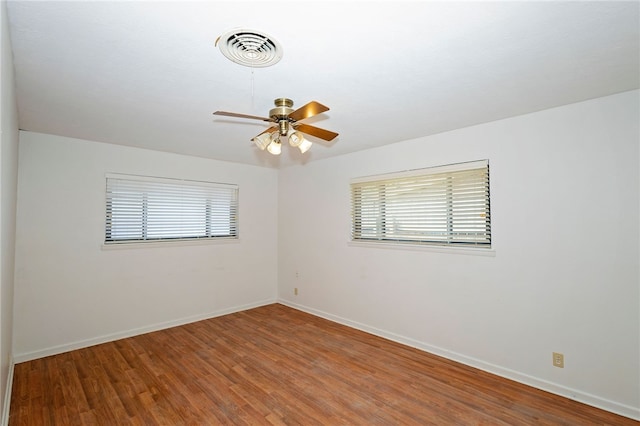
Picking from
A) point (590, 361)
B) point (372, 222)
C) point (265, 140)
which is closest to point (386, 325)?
point (372, 222)

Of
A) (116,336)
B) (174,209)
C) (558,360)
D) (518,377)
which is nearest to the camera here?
(558,360)

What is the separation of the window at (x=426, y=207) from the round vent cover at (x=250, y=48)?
7.69 feet

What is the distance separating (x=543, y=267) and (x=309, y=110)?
2489 mm

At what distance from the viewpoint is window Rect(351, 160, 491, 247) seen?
316 cm

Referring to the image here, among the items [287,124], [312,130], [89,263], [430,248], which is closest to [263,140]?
[287,124]

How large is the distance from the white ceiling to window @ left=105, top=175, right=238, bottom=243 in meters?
1.16

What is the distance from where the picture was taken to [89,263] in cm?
366

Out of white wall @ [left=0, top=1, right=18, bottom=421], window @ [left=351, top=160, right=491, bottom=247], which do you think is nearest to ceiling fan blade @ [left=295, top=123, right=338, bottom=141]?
white wall @ [left=0, top=1, right=18, bottom=421]

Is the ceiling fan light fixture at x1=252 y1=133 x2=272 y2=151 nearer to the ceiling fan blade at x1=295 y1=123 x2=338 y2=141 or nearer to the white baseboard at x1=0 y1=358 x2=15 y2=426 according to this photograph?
the ceiling fan blade at x1=295 y1=123 x2=338 y2=141

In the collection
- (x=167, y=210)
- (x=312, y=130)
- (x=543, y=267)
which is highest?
(x=312, y=130)

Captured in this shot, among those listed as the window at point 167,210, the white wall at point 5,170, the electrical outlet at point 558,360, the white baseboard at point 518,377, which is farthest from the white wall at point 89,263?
the electrical outlet at point 558,360

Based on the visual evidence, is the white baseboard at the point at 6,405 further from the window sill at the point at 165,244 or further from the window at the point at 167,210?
the window at the point at 167,210

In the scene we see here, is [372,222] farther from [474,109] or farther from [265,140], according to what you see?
[265,140]

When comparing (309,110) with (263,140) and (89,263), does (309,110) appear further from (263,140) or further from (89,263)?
(89,263)
